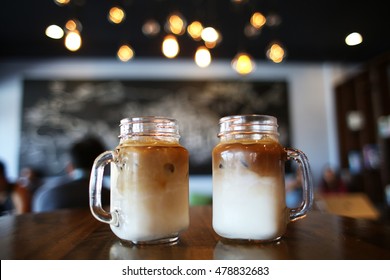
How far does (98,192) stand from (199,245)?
0.19 m

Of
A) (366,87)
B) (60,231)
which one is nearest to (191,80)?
(366,87)

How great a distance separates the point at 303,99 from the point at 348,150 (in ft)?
3.03

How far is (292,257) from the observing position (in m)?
0.43

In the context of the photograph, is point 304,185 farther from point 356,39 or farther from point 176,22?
point 356,39

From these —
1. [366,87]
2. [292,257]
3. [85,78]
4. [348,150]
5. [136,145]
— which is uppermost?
[85,78]

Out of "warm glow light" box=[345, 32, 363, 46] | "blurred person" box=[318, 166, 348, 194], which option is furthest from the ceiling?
"blurred person" box=[318, 166, 348, 194]

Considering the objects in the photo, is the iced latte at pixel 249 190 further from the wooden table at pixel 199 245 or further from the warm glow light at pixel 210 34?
the warm glow light at pixel 210 34

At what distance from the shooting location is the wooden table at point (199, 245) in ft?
1.46

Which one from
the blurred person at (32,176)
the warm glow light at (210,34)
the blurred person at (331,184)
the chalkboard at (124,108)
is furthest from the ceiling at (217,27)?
the blurred person at (331,184)

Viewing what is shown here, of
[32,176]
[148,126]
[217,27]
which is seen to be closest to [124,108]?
[32,176]

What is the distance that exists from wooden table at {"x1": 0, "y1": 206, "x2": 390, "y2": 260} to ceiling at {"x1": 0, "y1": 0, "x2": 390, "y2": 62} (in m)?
2.59

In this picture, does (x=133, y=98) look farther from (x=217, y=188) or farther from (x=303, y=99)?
(x=217, y=188)

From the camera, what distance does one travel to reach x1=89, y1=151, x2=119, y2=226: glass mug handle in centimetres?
53

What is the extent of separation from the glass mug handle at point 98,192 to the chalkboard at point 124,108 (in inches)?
138
